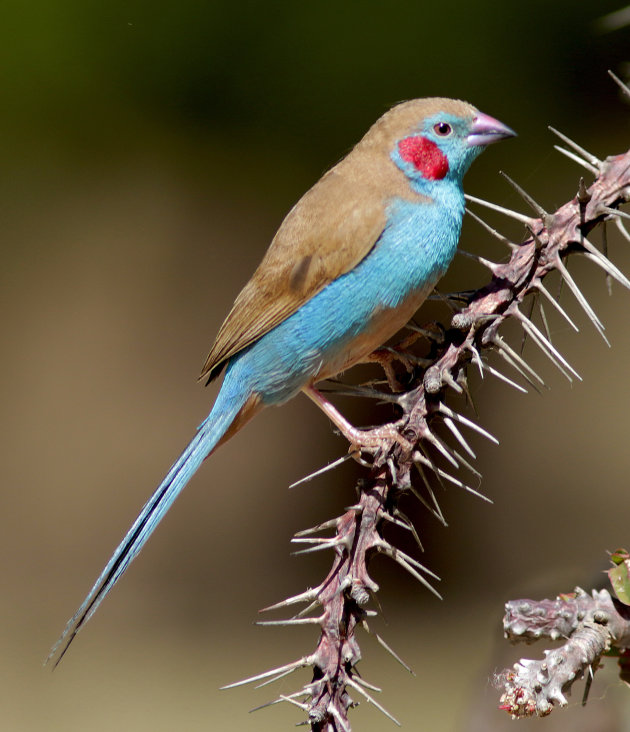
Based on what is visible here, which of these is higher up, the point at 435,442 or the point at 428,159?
the point at 428,159

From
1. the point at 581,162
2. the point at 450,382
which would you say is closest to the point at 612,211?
the point at 581,162

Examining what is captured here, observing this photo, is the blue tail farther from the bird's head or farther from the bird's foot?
the bird's head

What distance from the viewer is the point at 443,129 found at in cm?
295

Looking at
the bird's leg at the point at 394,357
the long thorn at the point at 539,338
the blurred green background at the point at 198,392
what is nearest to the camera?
the long thorn at the point at 539,338

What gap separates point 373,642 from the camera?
6574 mm

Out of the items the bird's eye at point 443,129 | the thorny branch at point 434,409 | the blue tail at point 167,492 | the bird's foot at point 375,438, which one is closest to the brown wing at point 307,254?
the blue tail at point 167,492

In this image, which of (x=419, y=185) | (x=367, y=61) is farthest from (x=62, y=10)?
(x=419, y=185)

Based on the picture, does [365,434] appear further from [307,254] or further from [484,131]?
[484,131]

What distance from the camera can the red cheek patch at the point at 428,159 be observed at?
2.95m

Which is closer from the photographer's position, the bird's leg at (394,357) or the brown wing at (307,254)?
the bird's leg at (394,357)

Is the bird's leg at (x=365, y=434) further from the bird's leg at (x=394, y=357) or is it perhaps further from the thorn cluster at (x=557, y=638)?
the thorn cluster at (x=557, y=638)

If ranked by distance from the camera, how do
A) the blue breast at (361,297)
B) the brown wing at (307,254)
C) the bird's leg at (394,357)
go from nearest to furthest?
the bird's leg at (394,357) < the blue breast at (361,297) < the brown wing at (307,254)

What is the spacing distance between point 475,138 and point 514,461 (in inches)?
157

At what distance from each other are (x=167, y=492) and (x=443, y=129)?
4.59ft
